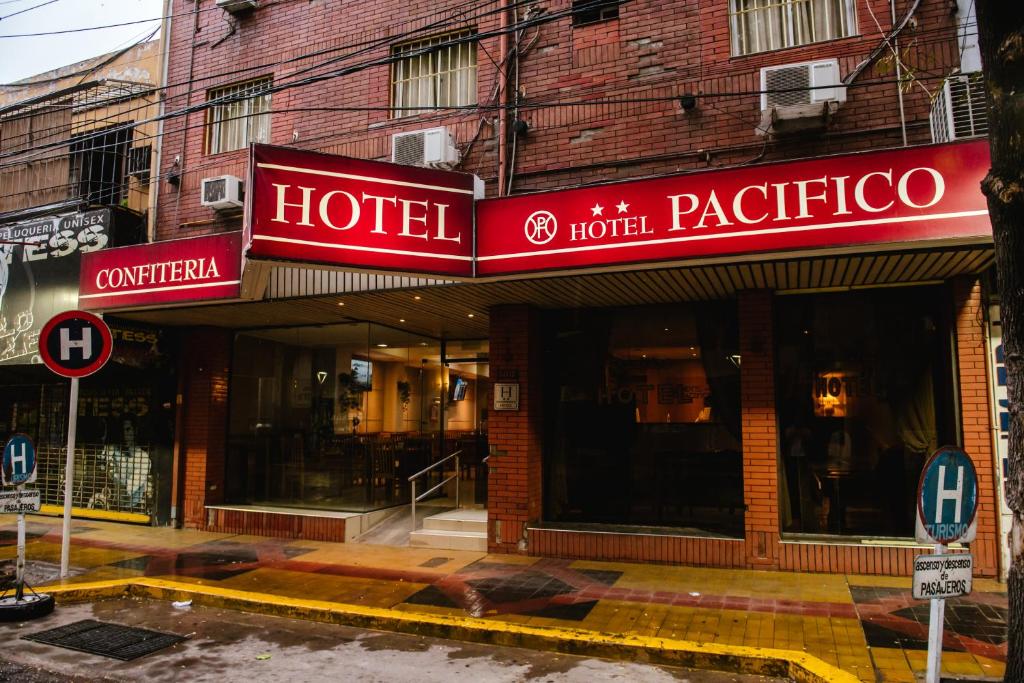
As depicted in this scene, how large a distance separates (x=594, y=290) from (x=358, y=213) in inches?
120

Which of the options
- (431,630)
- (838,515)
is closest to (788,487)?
(838,515)

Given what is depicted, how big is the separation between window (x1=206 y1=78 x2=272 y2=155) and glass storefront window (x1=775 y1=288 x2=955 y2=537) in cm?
865

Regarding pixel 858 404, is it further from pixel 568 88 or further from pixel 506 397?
pixel 568 88

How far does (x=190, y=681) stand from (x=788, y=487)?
6.81 m

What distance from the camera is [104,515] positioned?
12.4 meters

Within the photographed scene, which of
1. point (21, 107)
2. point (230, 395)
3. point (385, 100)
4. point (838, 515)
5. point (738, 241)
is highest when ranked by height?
point (21, 107)

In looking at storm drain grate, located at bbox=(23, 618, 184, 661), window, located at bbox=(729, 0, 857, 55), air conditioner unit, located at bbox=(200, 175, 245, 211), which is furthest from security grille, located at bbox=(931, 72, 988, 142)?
air conditioner unit, located at bbox=(200, 175, 245, 211)

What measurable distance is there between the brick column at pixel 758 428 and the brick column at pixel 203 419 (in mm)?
8662

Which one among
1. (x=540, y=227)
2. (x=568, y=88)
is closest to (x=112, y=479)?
(x=540, y=227)

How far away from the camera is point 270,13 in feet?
37.2

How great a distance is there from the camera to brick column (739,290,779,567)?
8.15 meters

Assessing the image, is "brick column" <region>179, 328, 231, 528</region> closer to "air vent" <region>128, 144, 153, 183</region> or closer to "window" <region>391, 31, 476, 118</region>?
"air vent" <region>128, 144, 153, 183</region>

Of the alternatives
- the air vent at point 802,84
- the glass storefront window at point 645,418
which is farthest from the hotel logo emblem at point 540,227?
the air vent at point 802,84

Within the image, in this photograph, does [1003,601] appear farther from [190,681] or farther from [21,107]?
[21,107]
